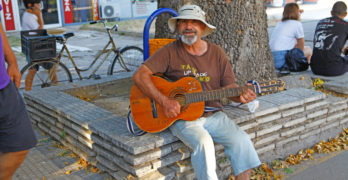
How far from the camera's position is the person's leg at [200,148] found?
114 inches

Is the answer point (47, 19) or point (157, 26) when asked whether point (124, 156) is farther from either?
point (47, 19)

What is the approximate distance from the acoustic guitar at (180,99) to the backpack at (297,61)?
9.63 ft

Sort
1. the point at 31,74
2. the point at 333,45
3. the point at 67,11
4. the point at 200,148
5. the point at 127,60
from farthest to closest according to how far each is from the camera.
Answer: the point at 67,11
the point at 127,60
the point at 31,74
the point at 333,45
the point at 200,148

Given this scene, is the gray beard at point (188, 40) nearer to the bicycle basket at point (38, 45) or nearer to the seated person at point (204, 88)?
the seated person at point (204, 88)

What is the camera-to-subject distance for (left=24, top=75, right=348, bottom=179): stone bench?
306 cm

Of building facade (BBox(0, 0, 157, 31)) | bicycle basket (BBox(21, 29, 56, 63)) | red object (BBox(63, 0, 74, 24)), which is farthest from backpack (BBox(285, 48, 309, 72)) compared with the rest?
red object (BBox(63, 0, 74, 24))

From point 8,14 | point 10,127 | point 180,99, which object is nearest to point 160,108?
point 180,99

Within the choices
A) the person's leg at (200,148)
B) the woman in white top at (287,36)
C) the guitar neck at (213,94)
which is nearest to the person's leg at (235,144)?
the person's leg at (200,148)

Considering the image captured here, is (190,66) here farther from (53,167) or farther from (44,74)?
(44,74)

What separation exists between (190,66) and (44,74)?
405 cm

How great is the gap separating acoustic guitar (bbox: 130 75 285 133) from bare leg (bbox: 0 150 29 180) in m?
0.94

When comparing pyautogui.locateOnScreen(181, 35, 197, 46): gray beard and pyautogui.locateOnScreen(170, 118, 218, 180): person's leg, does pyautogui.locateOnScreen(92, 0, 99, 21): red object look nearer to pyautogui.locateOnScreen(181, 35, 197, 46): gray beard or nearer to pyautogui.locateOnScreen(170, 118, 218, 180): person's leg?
pyautogui.locateOnScreen(181, 35, 197, 46): gray beard

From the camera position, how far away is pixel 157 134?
3.19 m

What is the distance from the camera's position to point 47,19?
18.2 meters
